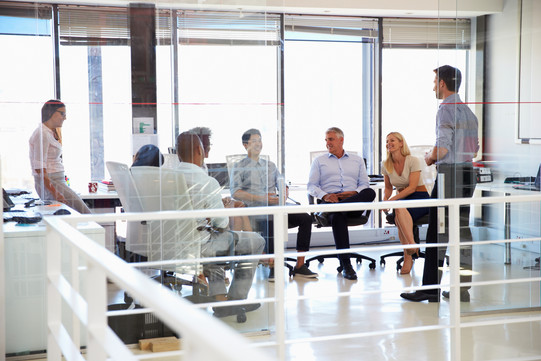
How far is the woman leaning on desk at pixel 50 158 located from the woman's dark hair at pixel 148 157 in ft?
1.21

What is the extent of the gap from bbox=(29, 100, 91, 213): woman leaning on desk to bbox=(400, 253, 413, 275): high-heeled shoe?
9.16ft

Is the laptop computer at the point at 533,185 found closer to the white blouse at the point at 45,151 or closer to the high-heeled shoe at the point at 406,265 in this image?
the high-heeled shoe at the point at 406,265

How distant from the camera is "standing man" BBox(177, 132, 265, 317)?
3.63m

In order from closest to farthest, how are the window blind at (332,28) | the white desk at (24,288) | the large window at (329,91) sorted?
the white desk at (24,288)
the window blind at (332,28)
the large window at (329,91)

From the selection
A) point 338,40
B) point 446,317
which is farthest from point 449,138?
point 338,40

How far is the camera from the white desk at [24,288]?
3.35m

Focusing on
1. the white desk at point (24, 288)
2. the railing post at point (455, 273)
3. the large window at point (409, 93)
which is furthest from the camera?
the large window at point (409, 93)

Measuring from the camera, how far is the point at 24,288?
133 inches

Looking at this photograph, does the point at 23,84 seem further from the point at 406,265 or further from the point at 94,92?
the point at 406,265

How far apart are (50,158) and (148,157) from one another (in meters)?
0.50

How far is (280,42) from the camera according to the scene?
378 centimetres

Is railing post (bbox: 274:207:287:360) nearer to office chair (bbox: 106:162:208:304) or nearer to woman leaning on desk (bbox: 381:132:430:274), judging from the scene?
office chair (bbox: 106:162:208:304)

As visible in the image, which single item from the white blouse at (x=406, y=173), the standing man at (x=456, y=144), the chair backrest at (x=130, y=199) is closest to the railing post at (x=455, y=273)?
the standing man at (x=456, y=144)

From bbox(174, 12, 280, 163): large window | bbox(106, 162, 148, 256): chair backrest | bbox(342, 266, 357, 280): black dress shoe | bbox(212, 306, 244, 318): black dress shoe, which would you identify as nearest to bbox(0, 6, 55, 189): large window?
bbox(106, 162, 148, 256): chair backrest
